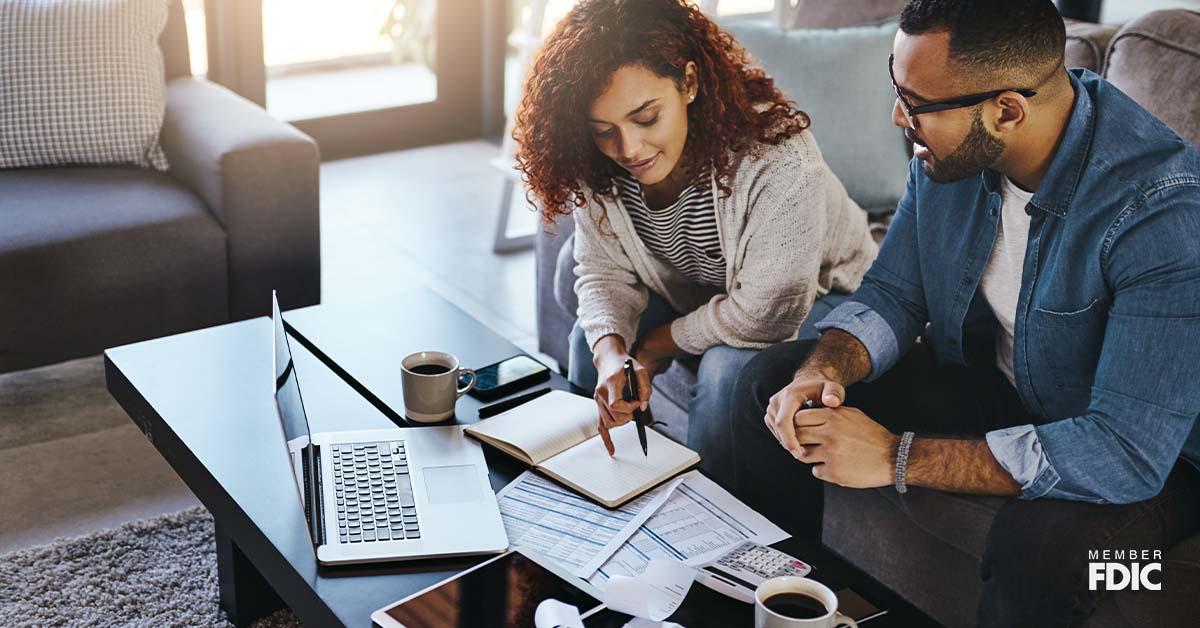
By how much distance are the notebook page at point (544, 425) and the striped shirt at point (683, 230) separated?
1.06 feet

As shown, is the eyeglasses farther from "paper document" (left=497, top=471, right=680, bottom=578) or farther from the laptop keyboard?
the laptop keyboard

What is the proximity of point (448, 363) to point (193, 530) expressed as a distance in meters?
0.63

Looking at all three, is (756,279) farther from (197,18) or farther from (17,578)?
(197,18)

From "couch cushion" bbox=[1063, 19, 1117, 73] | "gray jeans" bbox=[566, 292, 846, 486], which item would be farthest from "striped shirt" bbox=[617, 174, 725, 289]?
"couch cushion" bbox=[1063, 19, 1117, 73]

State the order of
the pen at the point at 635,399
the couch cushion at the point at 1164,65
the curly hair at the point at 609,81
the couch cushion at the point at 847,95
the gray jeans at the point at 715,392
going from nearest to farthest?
the pen at the point at 635,399 → the curly hair at the point at 609,81 → the gray jeans at the point at 715,392 → the couch cushion at the point at 1164,65 → the couch cushion at the point at 847,95

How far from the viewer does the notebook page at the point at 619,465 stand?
148 centimetres

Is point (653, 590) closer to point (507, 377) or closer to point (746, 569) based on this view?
point (746, 569)

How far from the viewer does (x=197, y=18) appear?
153 inches

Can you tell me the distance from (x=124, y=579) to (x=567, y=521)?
2.76 ft

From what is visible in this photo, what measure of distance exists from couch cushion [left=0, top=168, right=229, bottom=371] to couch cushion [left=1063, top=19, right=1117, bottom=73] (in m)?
1.73

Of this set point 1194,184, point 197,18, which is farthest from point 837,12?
point 197,18

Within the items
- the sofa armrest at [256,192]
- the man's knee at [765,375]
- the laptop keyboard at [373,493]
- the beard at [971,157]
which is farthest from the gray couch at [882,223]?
the laptop keyboard at [373,493]

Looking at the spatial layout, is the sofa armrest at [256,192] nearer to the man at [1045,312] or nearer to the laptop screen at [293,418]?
the laptop screen at [293,418]

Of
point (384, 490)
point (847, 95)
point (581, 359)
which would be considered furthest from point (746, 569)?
point (847, 95)
